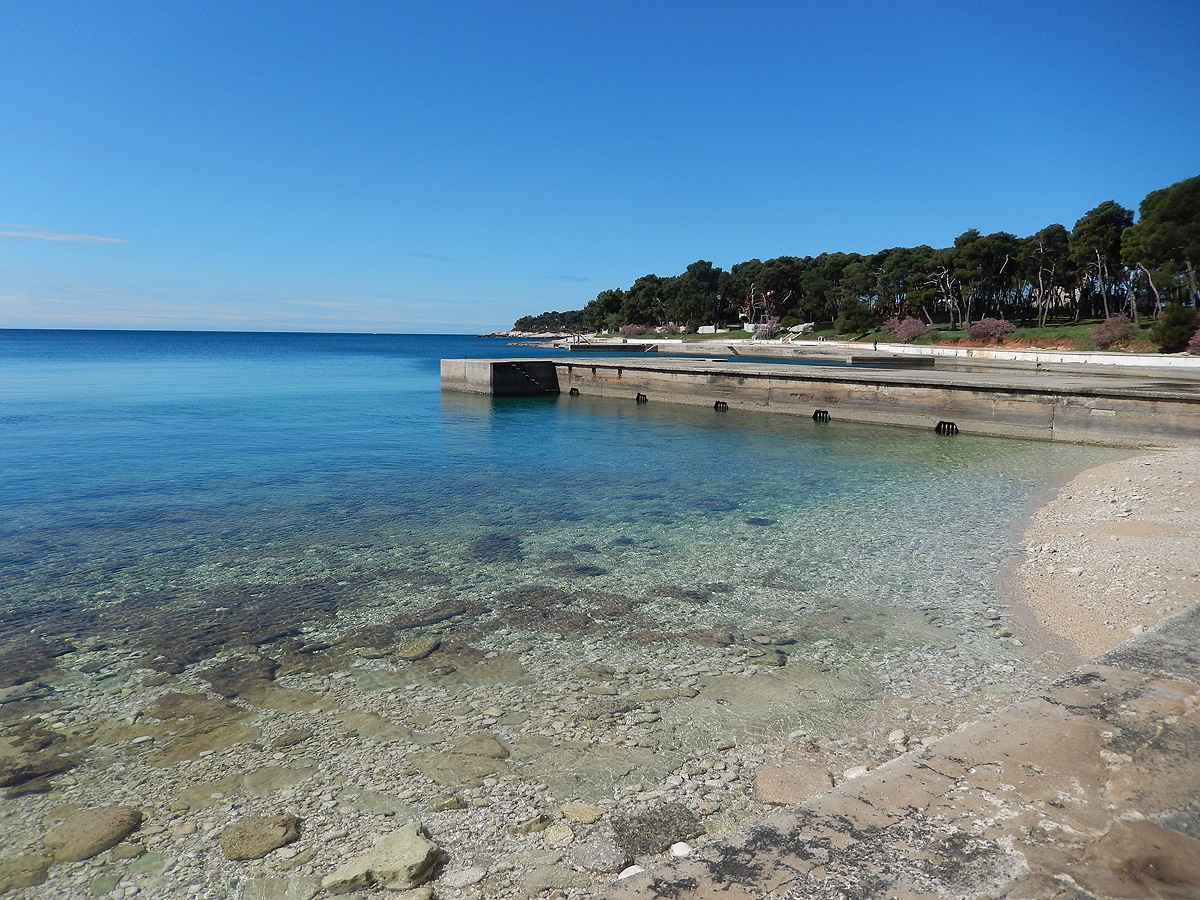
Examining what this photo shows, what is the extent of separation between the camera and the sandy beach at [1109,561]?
6.98 metres

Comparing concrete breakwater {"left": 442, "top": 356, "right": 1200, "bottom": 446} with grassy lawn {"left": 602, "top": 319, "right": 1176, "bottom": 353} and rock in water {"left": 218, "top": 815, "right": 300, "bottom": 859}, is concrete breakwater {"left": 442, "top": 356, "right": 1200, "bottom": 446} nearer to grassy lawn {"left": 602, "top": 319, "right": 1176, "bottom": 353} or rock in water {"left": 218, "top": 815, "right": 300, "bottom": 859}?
grassy lawn {"left": 602, "top": 319, "right": 1176, "bottom": 353}

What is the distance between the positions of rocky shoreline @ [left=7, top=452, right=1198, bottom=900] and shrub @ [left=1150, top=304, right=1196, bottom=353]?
42.7 meters

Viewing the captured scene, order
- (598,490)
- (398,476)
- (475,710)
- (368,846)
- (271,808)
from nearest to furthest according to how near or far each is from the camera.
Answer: (368,846), (271,808), (475,710), (598,490), (398,476)

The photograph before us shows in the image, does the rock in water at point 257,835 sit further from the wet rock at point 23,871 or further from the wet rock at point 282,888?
the wet rock at point 23,871

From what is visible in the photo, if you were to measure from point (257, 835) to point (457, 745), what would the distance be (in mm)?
1318

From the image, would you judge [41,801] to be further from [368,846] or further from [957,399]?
[957,399]

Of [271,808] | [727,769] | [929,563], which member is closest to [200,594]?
[271,808]

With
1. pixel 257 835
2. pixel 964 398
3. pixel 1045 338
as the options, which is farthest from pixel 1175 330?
pixel 257 835

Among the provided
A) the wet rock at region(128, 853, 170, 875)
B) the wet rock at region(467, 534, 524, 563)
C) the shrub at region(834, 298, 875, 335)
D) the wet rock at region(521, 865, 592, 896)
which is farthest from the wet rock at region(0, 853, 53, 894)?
the shrub at region(834, 298, 875, 335)

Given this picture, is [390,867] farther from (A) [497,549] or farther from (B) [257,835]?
(A) [497,549]

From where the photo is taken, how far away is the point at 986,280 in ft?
230

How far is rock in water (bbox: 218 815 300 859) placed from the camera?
3.88m

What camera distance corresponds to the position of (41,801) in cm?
437

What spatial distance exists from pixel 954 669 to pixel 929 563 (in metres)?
3.37
